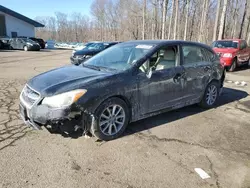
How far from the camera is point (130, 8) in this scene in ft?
178

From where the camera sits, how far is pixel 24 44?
2667 cm

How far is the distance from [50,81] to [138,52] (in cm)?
170

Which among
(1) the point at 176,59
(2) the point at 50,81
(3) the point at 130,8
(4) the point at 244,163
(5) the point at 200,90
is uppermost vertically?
(3) the point at 130,8

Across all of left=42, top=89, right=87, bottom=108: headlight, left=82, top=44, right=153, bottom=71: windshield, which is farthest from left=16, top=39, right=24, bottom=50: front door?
left=42, top=89, right=87, bottom=108: headlight

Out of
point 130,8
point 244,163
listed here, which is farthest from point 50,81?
point 130,8

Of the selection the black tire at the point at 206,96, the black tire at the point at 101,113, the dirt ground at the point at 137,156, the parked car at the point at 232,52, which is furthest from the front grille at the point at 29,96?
the parked car at the point at 232,52

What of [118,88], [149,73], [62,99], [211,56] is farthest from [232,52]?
[62,99]

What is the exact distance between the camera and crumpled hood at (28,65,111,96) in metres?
3.39

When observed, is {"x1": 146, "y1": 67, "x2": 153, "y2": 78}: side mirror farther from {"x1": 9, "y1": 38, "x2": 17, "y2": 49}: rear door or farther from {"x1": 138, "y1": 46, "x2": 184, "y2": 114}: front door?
{"x1": 9, "y1": 38, "x2": 17, "y2": 49}: rear door

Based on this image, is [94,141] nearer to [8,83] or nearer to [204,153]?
[204,153]

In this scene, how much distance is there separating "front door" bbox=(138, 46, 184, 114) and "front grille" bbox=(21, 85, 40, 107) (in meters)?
1.69

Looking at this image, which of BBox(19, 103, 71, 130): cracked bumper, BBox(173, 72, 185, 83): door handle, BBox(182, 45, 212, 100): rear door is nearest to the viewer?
BBox(19, 103, 71, 130): cracked bumper

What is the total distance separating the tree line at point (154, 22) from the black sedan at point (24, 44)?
58.5 ft

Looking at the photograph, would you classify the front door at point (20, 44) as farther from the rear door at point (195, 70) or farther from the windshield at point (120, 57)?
the rear door at point (195, 70)
